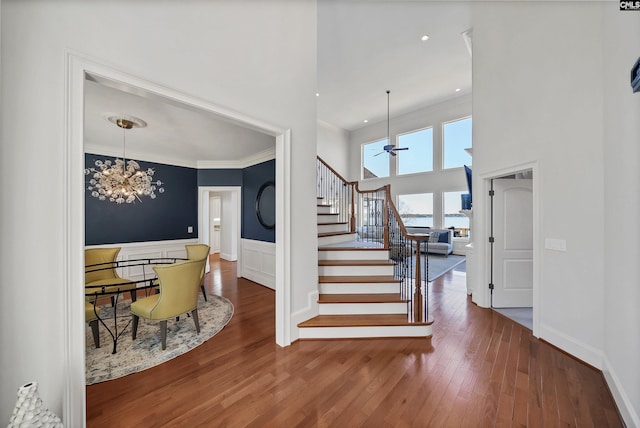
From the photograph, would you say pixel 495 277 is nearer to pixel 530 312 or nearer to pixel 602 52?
pixel 530 312

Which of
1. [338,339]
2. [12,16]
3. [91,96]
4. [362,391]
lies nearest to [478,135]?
[338,339]

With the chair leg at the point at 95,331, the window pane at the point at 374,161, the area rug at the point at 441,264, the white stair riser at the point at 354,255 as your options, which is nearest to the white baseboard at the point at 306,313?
the white stair riser at the point at 354,255

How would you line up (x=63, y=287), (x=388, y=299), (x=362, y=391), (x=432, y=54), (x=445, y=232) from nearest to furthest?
1. (x=63, y=287)
2. (x=362, y=391)
3. (x=388, y=299)
4. (x=432, y=54)
5. (x=445, y=232)

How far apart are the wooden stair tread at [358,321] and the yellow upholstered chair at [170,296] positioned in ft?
4.57

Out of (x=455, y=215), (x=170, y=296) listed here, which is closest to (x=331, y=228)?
(x=170, y=296)

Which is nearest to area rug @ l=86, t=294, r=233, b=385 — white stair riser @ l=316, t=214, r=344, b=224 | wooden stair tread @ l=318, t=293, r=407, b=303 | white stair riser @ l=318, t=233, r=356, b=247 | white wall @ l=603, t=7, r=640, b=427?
wooden stair tread @ l=318, t=293, r=407, b=303

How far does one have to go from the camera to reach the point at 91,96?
2.91m

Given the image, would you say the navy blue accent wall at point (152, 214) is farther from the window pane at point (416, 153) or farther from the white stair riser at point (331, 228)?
the window pane at point (416, 153)

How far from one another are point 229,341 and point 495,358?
116 inches

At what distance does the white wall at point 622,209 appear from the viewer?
1730 mm

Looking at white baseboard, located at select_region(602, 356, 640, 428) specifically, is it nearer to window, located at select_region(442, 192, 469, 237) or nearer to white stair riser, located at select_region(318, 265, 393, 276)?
white stair riser, located at select_region(318, 265, 393, 276)

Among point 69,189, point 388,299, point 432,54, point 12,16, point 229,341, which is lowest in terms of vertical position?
point 229,341

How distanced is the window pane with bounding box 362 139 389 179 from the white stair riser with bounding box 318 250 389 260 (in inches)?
284

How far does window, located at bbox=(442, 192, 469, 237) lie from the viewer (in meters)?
8.66
